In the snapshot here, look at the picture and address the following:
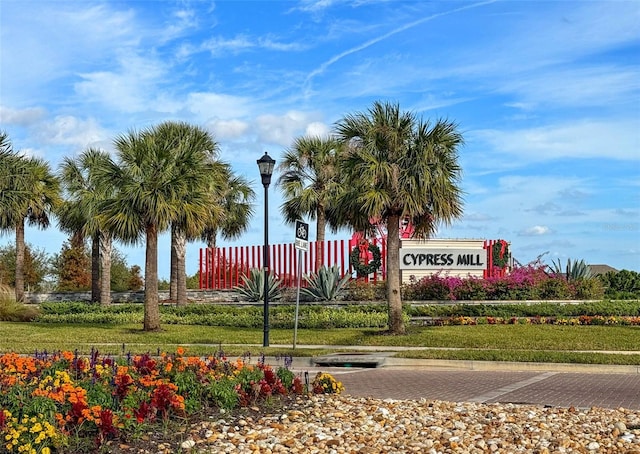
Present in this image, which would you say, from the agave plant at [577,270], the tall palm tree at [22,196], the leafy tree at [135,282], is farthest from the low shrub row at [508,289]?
the leafy tree at [135,282]

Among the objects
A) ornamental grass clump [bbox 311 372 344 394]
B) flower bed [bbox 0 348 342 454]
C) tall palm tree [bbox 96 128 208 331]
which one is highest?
tall palm tree [bbox 96 128 208 331]

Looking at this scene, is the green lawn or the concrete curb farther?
the green lawn

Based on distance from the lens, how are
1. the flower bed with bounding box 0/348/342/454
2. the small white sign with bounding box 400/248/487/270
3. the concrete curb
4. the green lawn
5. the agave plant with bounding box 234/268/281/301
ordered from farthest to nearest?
the small white sign with bounding box 400/248/487/270, the agave plant with bounding box 234/268/281/301, the green lawn, the concrete curb, the flower bed with bounding box 0/348/342/454

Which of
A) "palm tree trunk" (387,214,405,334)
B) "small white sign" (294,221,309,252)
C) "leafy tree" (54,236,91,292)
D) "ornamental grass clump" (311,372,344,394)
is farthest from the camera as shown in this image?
"leafy tree" (54,236,91,292)

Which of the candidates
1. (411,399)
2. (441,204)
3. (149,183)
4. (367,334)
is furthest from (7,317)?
(411,399)

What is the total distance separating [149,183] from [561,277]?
53.8ft

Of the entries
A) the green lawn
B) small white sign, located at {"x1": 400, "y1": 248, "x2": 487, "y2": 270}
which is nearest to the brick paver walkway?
the green lawn

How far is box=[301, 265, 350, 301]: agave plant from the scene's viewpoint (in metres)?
31.4

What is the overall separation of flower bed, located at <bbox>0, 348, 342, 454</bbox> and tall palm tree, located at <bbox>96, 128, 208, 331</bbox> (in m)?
14.1

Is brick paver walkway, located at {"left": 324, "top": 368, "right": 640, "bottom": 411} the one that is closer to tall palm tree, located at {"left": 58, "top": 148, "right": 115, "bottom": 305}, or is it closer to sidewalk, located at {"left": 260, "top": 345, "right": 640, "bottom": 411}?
sidewalk, located at {"left": 260, "top": 345, "right": 640, "bottom": 411}

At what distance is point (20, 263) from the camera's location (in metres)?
40.3

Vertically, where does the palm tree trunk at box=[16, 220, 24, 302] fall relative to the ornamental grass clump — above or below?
above

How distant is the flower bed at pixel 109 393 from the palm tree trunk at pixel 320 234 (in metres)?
26.0

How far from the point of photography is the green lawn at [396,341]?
1723cm
